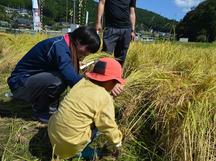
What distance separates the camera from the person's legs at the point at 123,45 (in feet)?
16.2

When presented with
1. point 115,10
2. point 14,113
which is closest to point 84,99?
point 14,113

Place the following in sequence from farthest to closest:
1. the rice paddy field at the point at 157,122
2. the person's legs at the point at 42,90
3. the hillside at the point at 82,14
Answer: the hillside at the point at 82,14 < the person's legs at the point at 42,90 < the rice paddy field at the point at 157,122

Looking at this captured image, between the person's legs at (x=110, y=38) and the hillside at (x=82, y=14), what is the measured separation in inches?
37.4

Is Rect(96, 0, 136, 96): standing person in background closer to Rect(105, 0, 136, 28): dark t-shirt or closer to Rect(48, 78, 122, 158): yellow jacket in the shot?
Rect(105, 0, 136, 28): dark t-shirt

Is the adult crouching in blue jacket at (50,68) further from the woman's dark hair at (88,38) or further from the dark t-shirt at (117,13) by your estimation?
the dark t-shirt at (117,13)

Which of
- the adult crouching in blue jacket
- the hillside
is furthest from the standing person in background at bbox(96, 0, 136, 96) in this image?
the adult crouching in blue jacket

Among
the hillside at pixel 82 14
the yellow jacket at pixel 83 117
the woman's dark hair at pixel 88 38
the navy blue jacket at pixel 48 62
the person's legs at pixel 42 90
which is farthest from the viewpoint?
the hillside at pixel 82 14

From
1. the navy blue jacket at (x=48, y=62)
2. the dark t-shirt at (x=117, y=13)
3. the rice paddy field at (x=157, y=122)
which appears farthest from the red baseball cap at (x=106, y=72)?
the dark t-shirt at (x=117, y=13)

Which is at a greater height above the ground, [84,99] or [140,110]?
[84,99]

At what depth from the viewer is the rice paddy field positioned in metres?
2.82

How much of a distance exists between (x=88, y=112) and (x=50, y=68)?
1.09 metres

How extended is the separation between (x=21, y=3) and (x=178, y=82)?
28.5 meters

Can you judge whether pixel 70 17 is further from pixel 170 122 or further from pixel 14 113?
pixel 170 122

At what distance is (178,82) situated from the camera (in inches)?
132
